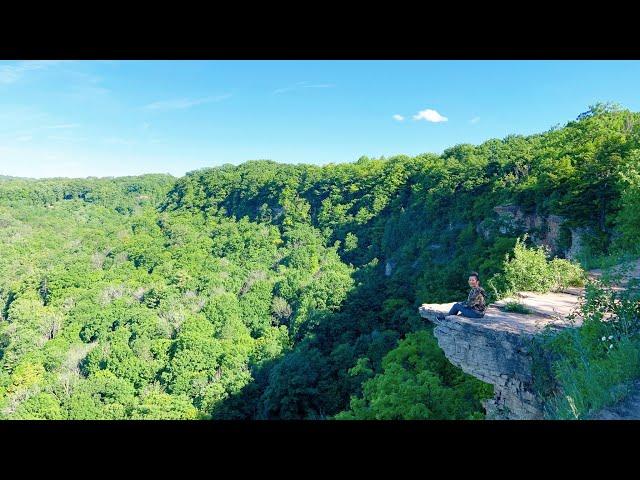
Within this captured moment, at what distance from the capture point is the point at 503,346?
619 centimetres

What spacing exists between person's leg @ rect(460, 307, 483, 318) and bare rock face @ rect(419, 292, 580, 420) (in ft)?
0.32

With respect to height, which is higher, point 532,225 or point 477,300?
point 532,225

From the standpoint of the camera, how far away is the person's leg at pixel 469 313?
6957 millimetres

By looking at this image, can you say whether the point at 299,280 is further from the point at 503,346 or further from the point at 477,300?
the point at 503,346

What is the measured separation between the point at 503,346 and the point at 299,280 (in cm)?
2836

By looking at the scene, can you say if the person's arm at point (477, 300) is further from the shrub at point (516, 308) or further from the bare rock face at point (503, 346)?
the shrub at point (516, 308)

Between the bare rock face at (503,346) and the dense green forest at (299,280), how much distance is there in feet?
4.63

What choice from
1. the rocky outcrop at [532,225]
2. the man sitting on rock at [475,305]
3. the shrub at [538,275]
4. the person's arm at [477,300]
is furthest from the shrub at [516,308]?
the rocky outcrop at [532,225]

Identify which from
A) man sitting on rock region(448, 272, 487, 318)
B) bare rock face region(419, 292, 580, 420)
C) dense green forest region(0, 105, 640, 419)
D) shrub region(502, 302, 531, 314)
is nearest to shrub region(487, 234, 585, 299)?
bare rock face region(419, 292, 580, 420)

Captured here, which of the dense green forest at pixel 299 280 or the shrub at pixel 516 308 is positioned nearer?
the shrub at pixel 516 308

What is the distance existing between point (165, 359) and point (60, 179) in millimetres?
83463

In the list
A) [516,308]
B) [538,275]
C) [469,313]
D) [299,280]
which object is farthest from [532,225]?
[299,280]

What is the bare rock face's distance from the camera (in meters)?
5.91
